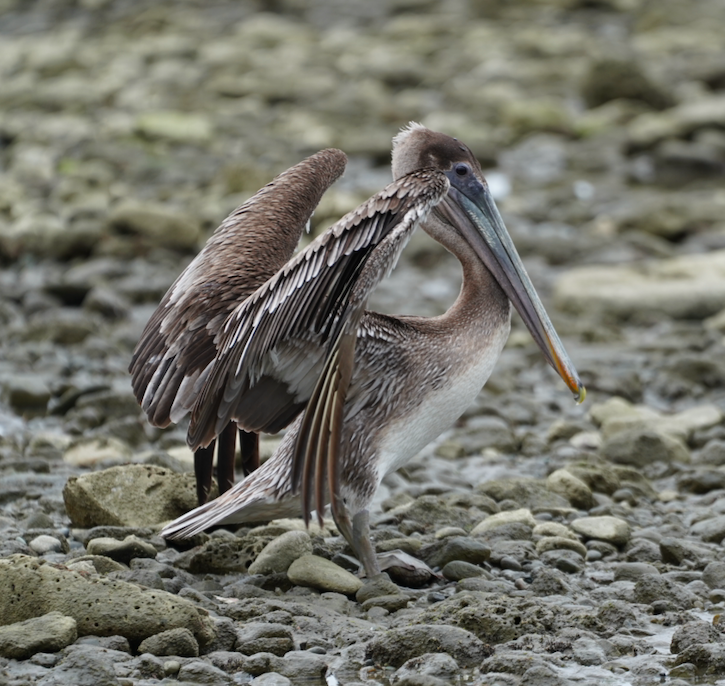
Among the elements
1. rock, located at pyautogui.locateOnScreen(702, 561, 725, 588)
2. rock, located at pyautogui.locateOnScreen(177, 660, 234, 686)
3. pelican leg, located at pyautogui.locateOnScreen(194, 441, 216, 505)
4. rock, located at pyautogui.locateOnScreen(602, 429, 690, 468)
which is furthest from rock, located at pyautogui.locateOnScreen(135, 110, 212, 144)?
rock, located at pyautogui.locateOnScreen(177, 660, 234, 686)

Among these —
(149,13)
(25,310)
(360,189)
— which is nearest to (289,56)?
(149,13)

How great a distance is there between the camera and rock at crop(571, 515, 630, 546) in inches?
215

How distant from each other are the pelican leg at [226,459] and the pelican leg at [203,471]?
17 cm

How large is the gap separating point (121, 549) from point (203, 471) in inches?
21.6

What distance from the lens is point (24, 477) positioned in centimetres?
614

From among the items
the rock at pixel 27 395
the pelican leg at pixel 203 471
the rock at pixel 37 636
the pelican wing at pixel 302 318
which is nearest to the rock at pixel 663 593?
the pelican wing at pixel 302 318

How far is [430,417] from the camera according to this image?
4.98 m

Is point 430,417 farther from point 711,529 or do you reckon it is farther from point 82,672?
point 82,672

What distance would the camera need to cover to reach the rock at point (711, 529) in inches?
221

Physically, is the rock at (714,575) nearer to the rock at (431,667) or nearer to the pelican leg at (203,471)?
the rock at (431,667)

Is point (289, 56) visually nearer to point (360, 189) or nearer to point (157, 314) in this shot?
point (360, 189)

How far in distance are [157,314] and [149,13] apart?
19.8 m

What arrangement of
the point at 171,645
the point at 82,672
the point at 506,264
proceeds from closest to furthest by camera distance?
the point at 82,672 < the point at 171,645 < the point at 506,264

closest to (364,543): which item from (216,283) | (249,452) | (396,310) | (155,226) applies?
(249,452)
